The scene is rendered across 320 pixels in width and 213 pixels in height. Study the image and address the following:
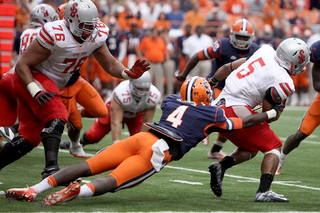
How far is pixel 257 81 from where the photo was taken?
4203 mm

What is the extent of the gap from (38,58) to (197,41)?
930 cm

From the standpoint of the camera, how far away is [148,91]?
6.48 m

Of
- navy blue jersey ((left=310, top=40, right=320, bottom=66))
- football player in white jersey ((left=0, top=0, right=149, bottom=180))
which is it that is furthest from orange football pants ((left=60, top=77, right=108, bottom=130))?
navy blue jersey ((left=310, top=40, right=320, bottom=66))

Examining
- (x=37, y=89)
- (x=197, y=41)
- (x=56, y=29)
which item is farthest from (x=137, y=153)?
(x=197, y=41)

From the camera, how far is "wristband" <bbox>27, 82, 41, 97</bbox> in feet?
13.0

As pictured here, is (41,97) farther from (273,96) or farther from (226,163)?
(273,96)

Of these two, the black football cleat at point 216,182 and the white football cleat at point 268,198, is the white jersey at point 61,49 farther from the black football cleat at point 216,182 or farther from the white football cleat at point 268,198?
the white football cleat at point 268,198

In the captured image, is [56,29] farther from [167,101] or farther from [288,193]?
[288,193]

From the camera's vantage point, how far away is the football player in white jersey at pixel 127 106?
20.9ft

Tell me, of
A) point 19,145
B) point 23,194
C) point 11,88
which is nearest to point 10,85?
point 11,88

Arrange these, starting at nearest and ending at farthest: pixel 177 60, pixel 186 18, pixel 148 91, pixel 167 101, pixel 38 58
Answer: pixel 167 101 < pixel 38 58 < pixel 148 91 < pixel 177 60 < pixel 186 18

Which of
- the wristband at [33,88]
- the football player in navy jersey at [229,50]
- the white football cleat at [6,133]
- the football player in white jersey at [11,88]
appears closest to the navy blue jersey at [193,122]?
the wristband at [33,88]

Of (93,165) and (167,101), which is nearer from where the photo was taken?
(93,165)

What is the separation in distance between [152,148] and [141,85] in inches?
111
